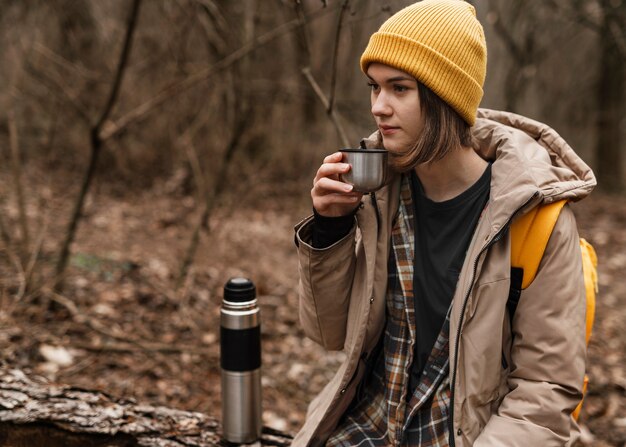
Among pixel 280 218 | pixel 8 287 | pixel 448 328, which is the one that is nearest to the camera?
pixel 448 328

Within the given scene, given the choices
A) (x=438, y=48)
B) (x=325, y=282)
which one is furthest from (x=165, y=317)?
(x=438, y=48)

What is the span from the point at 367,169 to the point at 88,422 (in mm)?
1628

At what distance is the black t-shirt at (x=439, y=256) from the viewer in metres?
2.09

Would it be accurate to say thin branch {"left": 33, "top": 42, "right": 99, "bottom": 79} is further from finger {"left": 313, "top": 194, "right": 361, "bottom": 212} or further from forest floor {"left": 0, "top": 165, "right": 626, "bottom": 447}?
finger {"left": 313, "top": 194, "right": 361, "bottom": 212}

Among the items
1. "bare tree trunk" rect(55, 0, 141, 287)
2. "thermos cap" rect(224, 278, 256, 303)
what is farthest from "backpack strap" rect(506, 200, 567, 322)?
"bare tree trunk" rect(55, 0, 141, 287)

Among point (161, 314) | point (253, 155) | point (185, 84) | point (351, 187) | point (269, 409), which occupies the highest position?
point (185, 84)

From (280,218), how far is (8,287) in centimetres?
468

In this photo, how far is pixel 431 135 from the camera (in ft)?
6.66

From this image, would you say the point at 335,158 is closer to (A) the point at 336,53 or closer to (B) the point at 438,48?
(B) the point at 438,48

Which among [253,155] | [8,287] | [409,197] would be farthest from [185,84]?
[253,155]

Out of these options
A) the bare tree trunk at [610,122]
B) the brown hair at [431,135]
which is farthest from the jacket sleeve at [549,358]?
the bare tree trunk at [610,122]

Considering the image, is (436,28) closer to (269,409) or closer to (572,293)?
(572,293)

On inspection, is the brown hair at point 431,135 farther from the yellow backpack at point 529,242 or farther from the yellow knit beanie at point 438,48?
the yellow backpack at point 529,242

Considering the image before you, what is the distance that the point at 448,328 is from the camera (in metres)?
2.07
